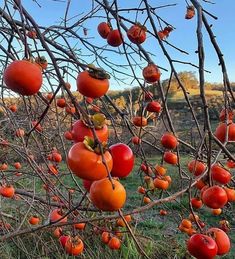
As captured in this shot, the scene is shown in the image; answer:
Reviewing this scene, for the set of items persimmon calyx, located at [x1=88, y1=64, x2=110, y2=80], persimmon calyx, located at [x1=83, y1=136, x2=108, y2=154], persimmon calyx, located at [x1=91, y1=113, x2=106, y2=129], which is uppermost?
persimmon calyx, located at [x1=88, y1=64, x2=110, y2=80]

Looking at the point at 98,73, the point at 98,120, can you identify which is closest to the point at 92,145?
the point at 98,120

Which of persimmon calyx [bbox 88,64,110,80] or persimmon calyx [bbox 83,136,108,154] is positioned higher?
persimmon calyx [bbox 88,64,110,80]

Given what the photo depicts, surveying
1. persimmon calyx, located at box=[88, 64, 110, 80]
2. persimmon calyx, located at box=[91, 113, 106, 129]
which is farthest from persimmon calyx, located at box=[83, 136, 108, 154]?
persimmon calyx, located at box=[88, 64, 110, 80]

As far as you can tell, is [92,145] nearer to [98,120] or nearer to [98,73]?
[98,120]

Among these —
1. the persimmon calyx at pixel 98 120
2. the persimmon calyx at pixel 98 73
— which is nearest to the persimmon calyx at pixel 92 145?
the persimmon calyx at pixel 98 120

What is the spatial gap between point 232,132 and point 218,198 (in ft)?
1.03

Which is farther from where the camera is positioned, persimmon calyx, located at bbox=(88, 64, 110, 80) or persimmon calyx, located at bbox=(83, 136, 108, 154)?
persimmon calyx, located at bbox=(88, 64, 110, 80)

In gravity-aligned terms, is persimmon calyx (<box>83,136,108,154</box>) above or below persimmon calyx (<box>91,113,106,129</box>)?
below

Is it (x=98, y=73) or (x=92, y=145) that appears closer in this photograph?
(x=92, y=145)

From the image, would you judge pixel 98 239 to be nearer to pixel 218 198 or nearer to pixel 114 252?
pixel 114 252

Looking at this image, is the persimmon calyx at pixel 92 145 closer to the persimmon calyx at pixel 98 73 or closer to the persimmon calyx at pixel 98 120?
the persimmon calyx at pixel 98 120

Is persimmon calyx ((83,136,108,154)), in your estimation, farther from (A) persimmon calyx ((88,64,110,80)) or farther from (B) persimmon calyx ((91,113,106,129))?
(A) persimmon calyx ((88,64,110,80))

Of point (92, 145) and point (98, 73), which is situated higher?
point (98, 73)

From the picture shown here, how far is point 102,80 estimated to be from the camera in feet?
2.84
